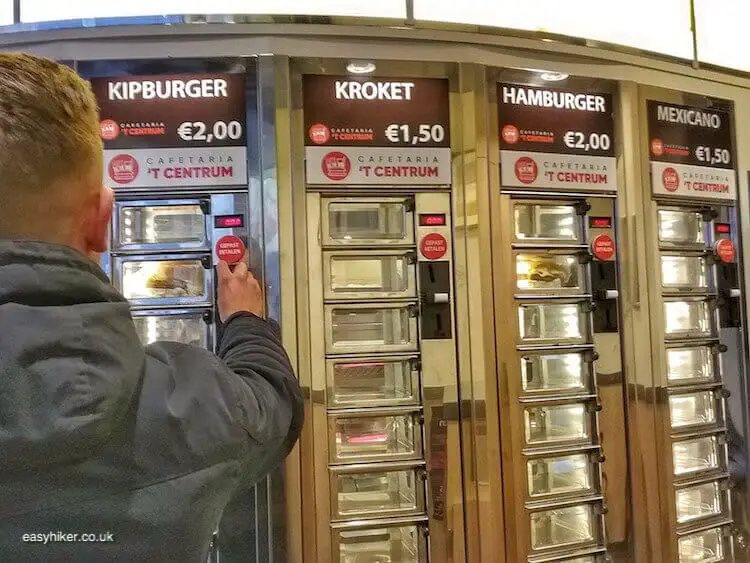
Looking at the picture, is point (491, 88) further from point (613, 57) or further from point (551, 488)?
point (551, 488)

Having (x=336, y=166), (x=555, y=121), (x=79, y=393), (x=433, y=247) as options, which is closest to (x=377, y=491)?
(x=433, y=247)

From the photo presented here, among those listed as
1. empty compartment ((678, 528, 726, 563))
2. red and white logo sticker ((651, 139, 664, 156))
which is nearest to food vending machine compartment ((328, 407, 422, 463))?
empty compartment ((678, 528, 726, 563))

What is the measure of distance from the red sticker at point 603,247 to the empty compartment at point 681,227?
0.40 meters

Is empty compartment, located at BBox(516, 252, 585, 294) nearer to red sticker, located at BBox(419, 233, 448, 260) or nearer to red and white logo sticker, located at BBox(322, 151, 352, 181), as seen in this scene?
red sticker, located at BBox(419, 233, 448, 260)

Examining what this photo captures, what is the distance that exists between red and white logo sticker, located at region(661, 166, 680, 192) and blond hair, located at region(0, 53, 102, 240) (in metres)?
3.14

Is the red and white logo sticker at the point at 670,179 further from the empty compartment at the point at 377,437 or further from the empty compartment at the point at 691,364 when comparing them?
the empty compartment at the point at 377,437

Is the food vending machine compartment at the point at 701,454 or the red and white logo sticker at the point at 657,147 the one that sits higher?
the red and white logo sticker at the point at 657,147

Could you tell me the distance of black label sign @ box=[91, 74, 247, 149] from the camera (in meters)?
2.86

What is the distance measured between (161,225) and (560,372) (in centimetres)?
205

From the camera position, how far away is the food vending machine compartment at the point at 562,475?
3.18m

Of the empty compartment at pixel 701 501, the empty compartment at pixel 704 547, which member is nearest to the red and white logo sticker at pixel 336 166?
the empty compartment at pixel 701 501

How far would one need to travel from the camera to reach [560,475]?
323cm

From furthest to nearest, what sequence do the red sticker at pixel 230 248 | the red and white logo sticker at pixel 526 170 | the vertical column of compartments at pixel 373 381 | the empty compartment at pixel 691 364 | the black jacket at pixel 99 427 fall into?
the empty compartment at pixel 691 364 → the red and white logo sticker at pixel 526 170 → the vertical column of compartments at pixel 373 381 → the red sticker at pixel 230 248 → the black jacket at pixel 99 427

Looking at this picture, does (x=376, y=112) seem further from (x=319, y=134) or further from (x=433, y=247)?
(x=433, y=247)
